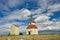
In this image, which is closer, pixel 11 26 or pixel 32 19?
pixel 11 26

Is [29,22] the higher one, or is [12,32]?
[29,22]

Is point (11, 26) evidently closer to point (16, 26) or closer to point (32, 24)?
point (16, 26)

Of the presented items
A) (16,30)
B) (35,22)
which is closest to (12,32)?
(16,30)

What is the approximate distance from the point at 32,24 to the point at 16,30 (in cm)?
462

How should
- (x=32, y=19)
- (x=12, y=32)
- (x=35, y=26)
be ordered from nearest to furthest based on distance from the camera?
(x=12, y=32)
(x=35, y=26)
(x=32, y=19)

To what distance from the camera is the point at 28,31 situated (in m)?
37.3

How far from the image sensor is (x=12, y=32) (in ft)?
115

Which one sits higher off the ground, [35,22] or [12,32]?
[35,22]

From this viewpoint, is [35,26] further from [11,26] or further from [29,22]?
[11,26]

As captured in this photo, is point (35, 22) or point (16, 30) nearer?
point (16, 30)

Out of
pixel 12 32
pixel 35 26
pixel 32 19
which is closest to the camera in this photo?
pixel 12 32

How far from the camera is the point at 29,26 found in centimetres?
3738

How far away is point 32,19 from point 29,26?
3.43 metres

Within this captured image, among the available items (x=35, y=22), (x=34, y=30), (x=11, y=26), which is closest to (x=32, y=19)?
(x=35, y=22)
